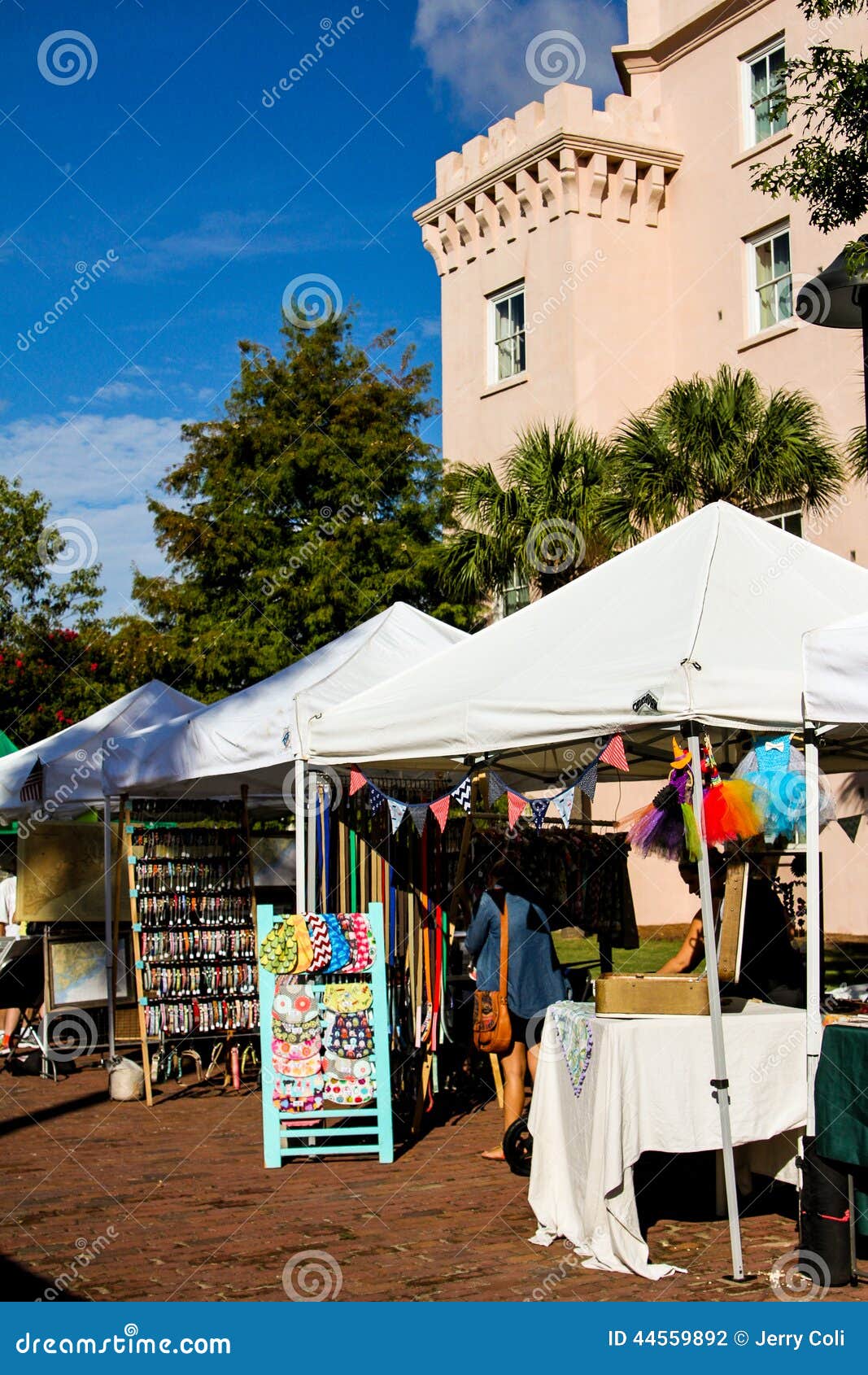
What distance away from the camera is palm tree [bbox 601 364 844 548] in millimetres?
17250

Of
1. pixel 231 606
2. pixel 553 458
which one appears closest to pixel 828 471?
pixel 553 458

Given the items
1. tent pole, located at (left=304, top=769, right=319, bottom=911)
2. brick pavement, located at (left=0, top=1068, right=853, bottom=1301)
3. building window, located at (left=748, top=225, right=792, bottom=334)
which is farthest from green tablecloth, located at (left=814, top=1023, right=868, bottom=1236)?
building window, located at (left=748, top=225, right=792, bottom=334)

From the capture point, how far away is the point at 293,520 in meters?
21.9

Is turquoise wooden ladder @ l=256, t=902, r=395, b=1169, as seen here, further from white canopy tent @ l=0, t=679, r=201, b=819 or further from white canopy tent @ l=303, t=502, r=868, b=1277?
white canopy tent @ l=0, t=679, r=201, b=819

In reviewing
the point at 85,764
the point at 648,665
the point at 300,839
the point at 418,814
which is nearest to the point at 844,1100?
the point at 648,665

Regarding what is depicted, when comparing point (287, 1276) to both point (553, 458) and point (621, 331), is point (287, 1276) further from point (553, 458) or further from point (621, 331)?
point (621, 331)

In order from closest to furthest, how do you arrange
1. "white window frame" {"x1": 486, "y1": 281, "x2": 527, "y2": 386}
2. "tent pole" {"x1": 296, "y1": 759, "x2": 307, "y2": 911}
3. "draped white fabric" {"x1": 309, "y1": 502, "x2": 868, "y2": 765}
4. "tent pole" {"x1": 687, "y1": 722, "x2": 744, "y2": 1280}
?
"tent pole" {"x1": 687, "y1": 722, "x2": 744, "y2": 1280}
"draped white fabric" {"x1": 309, "y1": 502, "x2": 868, "y2": 765}
"tent pole" {"x1": 296, "y1": 759, "x2": 307, "y2": 911}
"white window frame" {"x1": 486, "y1": 281, "x2": 527, "y2": 386}

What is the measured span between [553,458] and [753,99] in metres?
7.66

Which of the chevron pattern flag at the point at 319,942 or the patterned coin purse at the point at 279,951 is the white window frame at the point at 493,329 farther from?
the patterned coin purse at the point at 279,951

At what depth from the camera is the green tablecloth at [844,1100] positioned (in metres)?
5.80

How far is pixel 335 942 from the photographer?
858 centimetres

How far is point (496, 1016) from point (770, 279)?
16352mm

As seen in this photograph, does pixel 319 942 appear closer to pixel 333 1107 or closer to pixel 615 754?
pixel 333 1107

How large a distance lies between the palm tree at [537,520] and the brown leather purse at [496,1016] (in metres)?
10.4
